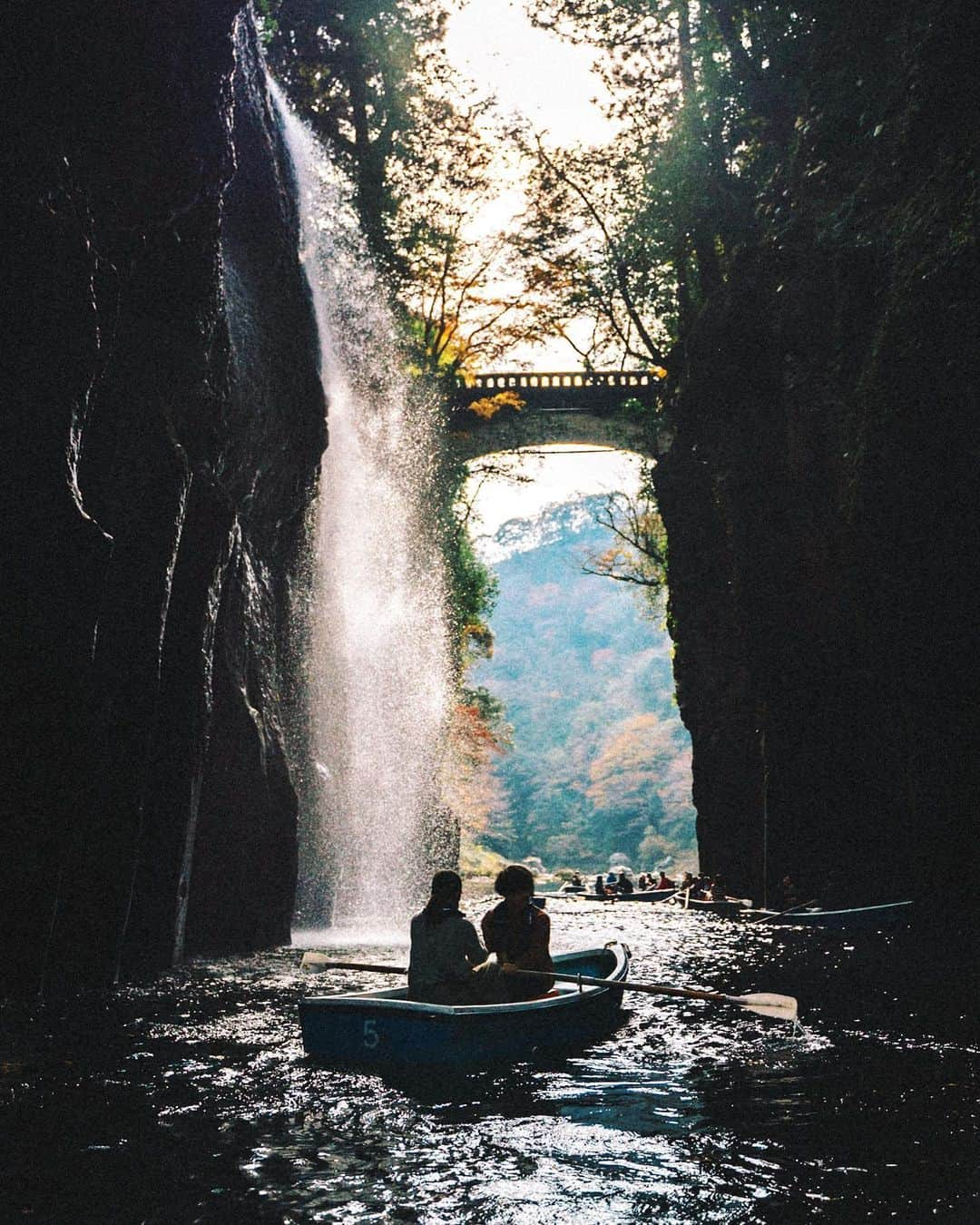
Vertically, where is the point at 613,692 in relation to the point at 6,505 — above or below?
above

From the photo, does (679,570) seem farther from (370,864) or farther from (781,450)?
(370,864)

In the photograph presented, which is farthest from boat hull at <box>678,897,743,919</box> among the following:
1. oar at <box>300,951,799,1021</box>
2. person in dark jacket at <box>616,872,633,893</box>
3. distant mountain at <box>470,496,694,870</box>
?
distant mountain at <box>470,496,694,870</box>

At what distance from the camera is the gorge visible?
33.5ft

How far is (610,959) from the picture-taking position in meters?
11.4

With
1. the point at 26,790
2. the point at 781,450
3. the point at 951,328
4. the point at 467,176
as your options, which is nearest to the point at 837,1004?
the point at 26,790

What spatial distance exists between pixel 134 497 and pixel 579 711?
4531 inches

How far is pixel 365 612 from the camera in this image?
29266 mm

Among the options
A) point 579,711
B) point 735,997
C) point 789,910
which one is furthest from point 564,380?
point 579,711

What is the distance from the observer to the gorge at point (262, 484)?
1022 cm

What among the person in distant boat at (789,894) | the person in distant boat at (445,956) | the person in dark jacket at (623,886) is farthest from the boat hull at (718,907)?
the person in distant boat at (445,956)

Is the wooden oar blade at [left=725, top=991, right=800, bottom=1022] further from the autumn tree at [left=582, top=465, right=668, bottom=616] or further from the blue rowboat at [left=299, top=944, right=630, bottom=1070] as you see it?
the autumn tree at [left=582, top=465, right=668, bottom=616]

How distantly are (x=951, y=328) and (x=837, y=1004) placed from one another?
9.07 metres

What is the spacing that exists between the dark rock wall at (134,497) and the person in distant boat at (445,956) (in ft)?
12.0

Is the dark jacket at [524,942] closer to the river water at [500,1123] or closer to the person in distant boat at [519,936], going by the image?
the person in distant boat at [519,936]
